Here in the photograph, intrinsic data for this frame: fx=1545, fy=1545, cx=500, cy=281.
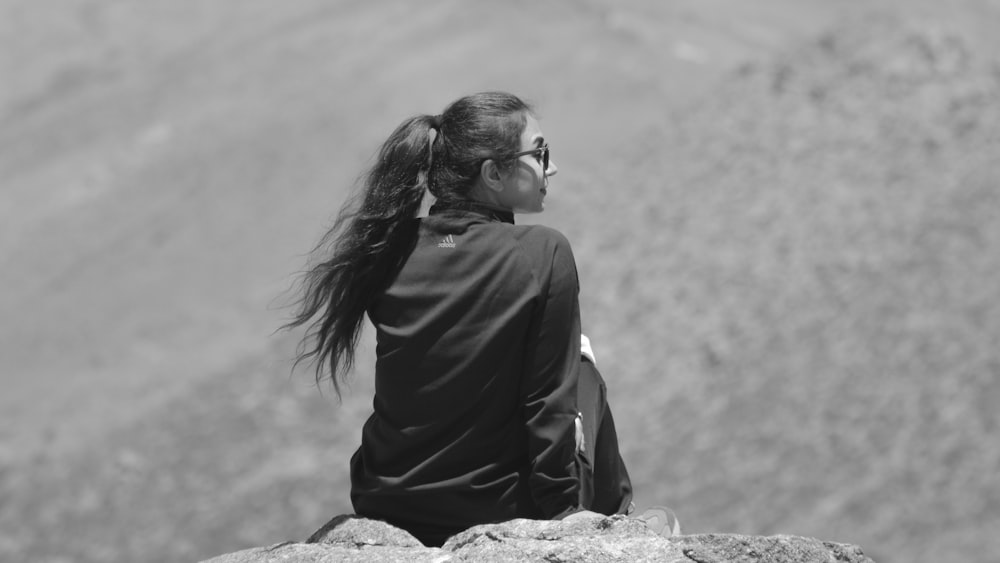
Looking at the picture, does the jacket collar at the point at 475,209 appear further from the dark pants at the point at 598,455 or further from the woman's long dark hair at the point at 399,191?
the dark pants at the point at 598,455

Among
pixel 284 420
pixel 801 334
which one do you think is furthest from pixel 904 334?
pixel 284 420

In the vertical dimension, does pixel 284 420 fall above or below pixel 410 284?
below

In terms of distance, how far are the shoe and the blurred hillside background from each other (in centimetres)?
948

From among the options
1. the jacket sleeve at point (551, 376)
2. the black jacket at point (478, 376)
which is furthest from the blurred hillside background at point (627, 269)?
the jacket sleeve at point (551, 376)

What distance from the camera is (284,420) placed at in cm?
1645

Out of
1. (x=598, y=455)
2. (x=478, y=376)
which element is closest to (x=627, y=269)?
(x=598, y=455)

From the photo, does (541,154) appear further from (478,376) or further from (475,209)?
(478,376)

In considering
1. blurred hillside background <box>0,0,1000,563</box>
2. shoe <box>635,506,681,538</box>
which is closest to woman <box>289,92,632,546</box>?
shoe <box>635,506,681,538</box>

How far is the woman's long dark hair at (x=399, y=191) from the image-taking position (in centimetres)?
390

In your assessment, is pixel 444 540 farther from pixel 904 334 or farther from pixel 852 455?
pixel 904 334

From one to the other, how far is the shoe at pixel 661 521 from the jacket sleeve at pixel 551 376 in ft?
0.71

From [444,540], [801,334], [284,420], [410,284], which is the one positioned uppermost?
[410,284]

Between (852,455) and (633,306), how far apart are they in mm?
3165

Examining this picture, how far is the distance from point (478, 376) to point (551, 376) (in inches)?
7.0
